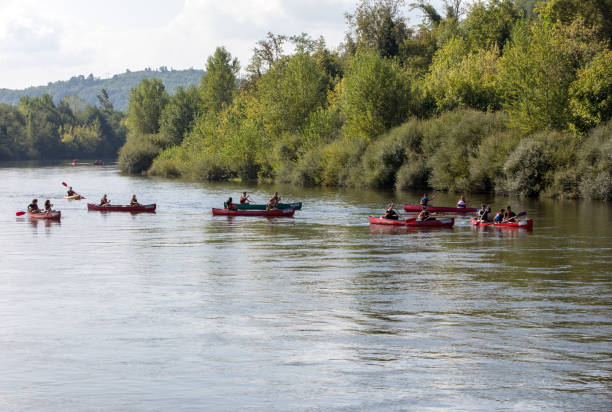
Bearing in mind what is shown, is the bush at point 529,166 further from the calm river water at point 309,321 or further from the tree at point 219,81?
the tree at point 219,81

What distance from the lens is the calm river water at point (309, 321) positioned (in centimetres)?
1445

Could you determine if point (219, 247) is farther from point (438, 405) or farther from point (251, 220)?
point (438, 405)

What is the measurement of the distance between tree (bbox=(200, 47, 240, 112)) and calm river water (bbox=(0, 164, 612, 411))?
287ft

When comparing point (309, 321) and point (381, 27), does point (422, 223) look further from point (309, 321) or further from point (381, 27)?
point (381, 27)

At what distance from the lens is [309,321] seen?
2002 cm

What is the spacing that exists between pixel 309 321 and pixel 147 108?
127 m

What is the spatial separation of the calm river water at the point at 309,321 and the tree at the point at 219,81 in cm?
8752

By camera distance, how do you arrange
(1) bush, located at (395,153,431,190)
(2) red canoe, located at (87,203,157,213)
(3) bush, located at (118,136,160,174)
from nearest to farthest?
(2) red canoe, located at (87,203,157,213)
(1) bush, located at (395,153,431,190)
(3) bush, located at (118,136,160,174)

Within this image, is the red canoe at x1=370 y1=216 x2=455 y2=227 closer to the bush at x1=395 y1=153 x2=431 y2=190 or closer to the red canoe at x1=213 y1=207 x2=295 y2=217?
the red canoe at x1=213 y1=207 x2=295 y2=217

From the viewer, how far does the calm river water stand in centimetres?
1445

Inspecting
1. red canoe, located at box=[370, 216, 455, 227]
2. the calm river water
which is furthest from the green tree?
red canoe, located at box=[370, 216, 455, 227]

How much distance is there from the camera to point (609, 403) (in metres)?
13.6

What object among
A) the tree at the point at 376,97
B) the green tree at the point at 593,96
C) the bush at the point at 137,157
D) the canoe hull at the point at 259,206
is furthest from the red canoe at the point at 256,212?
the bush at the point at 137,157

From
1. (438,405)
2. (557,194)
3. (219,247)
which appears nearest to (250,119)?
(557,194)
